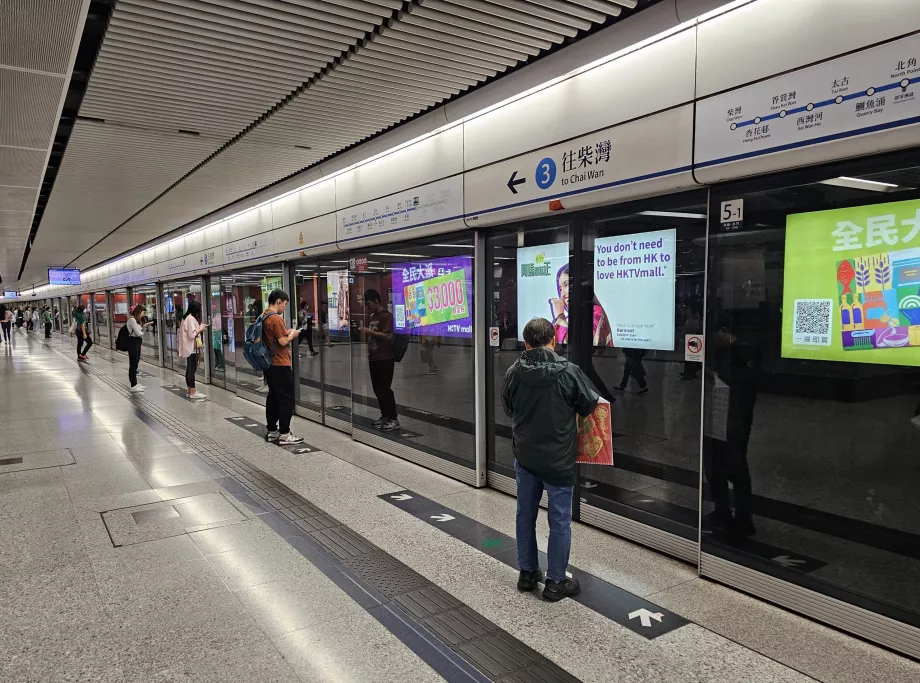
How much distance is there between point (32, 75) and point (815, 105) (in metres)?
4.39

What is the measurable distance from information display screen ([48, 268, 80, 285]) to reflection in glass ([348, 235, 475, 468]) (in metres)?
20.6

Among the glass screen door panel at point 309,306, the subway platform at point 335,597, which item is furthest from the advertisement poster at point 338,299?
the subway platform at point 335,597

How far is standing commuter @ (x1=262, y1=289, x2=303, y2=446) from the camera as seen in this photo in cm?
645

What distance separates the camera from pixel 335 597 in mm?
3117

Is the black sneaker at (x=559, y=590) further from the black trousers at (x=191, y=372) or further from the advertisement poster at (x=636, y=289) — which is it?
the black trousers at (x=191, y=372)

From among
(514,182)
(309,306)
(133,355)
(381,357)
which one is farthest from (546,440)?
(133,355)

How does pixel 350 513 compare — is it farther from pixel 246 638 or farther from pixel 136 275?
pixel 136 275

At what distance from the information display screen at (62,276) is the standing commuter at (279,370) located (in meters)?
20.5

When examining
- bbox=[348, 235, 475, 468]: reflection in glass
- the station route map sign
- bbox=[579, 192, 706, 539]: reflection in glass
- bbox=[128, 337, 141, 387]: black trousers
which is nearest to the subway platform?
bbox=[579, 192, 706, 539]: reflection in glass

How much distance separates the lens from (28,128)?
4.67m

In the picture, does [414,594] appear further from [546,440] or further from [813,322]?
[813,322]

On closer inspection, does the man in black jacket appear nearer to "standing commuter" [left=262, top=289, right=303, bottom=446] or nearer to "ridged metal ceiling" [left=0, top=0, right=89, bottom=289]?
"ridged metal ceiling" [left=0, top=0, right=89, bottom=289]

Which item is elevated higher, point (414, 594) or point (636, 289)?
point (636, 289)

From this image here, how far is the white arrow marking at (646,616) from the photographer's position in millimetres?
2863
